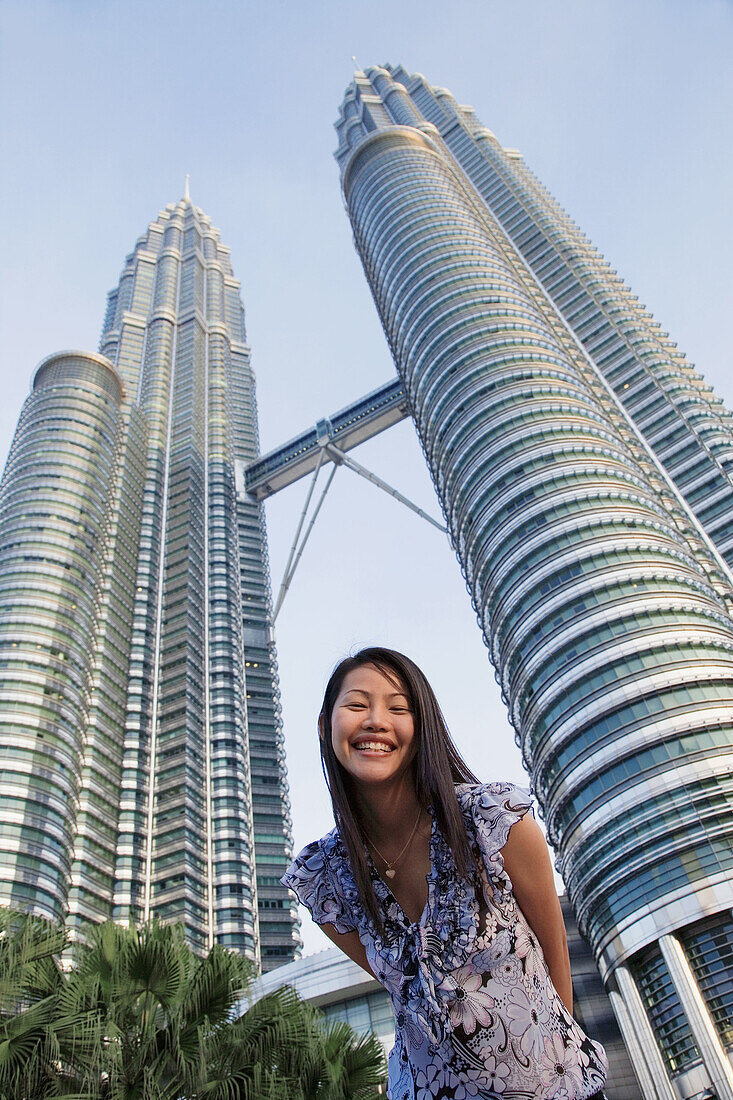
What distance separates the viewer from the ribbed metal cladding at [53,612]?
207ft

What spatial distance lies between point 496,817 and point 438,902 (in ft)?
1.23

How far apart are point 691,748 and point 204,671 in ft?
196

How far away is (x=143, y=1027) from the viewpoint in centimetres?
1079

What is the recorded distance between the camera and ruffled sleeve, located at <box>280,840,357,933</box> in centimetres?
338

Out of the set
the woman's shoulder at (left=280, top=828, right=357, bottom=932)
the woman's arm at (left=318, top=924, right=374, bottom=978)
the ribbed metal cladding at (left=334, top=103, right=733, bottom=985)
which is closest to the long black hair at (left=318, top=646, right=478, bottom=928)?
the woman's shoulder at (left=280, top=828, right=357, bottom=932)

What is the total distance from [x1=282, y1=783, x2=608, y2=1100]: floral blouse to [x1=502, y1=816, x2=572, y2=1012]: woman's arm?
4cm

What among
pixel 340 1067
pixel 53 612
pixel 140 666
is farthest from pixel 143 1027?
pixel 140 666

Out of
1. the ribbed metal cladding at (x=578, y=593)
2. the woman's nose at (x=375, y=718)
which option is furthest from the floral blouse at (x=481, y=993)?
the ribbed metal cladding at (x=578, y=593)

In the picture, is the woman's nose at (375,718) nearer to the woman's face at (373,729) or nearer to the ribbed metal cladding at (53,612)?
the woman's face at (373,729)

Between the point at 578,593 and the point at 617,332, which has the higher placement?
the point at 617,332

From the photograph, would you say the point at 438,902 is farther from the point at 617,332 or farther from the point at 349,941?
the point at 617,332

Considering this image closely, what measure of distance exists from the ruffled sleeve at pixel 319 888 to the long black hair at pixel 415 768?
0.17m

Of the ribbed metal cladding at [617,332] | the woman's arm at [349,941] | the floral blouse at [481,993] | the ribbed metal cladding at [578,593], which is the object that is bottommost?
the floral blouse at [481,993]

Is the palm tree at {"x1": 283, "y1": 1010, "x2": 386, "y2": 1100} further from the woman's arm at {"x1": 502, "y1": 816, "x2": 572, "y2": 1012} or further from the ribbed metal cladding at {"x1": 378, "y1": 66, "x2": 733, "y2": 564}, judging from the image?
the ribbed metal cladding at {"x1": 378, "y1": 66, "x2": 733, "y2": 564}
